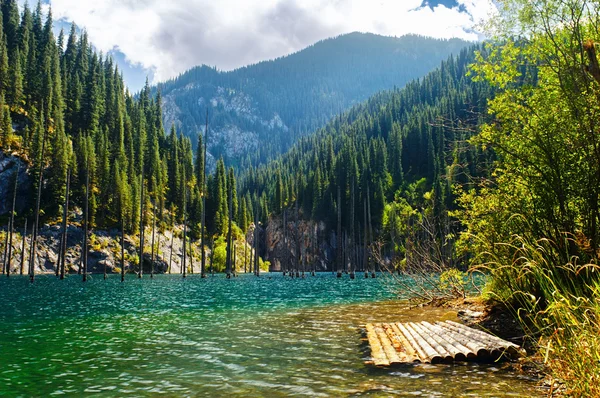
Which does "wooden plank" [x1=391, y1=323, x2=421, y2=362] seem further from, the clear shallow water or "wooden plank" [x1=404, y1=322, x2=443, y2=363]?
the clear shallow water

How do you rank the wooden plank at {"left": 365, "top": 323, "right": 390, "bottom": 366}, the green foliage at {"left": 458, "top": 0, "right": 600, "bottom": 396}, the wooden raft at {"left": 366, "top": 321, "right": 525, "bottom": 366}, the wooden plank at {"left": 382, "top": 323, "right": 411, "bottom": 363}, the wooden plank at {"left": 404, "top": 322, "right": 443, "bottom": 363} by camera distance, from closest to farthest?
the green foliage at {"left": 458, "top": 0, "right": 600, "bottom": 396} → the wooden plank at {"left": 365, "top": 323, "right": 390, "bottom": 366} → the wooden plank at {"left": 404, "top": 322, "right": 443, "bottom": 363} → the wooden raft at {"left": 366, "top": 321, "right": 525, "bottom": 366} → the wooden plank at {"left": 382, "top": 323, "right": 411, "bottom": 363}

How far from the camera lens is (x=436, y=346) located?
11.7 meters

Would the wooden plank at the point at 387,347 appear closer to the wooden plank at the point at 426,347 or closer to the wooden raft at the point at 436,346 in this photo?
the wooden raft at the point at 436,346

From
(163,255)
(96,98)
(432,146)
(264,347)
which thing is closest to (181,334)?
(264,347)

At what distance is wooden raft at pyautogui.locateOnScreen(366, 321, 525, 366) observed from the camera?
10.8m

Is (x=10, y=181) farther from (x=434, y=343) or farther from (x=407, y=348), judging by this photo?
(x=434, y=343)

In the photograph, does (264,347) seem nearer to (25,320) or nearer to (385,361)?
(385,361)

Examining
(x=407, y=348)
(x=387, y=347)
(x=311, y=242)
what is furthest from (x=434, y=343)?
(x=311, y=242)

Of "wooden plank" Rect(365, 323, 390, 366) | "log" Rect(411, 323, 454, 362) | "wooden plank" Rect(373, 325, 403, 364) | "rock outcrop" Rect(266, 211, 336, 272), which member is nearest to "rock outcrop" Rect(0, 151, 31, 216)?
"rock outcrop" Rect(266, 211, 336, 272)

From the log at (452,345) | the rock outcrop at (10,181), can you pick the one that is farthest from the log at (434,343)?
the rock outcrop at (10,181)

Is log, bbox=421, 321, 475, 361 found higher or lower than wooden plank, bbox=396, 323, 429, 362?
higher

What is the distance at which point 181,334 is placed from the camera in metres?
16.0

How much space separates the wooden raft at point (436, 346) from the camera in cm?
1078

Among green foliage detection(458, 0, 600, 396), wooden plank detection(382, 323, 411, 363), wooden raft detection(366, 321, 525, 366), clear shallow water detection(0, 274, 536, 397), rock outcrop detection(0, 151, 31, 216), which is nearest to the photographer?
clear shallow water detection(0, 274, 536, 397)
